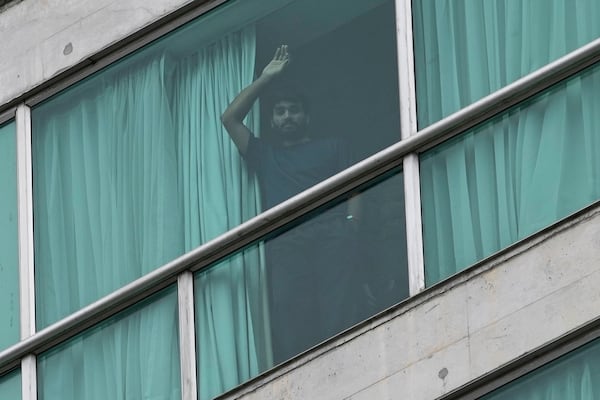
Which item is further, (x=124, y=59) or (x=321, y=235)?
(x=124, y=59)

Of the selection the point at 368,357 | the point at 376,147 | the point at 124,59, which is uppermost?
the point at 124,59

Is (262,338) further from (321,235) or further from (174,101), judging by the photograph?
(174,101)

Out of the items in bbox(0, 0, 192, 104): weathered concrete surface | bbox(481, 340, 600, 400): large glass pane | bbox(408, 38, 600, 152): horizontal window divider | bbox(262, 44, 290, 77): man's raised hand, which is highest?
bbox(0, 0, 192, 104): weathered concrete surface

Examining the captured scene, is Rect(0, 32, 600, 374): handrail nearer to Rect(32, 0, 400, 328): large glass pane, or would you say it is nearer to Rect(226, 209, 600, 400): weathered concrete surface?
Rect(32, 0, 400, 328): large glass pane

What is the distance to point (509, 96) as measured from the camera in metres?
18.6

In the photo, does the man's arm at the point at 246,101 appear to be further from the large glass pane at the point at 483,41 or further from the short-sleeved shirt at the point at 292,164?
the large glass pane at the point at 483,41

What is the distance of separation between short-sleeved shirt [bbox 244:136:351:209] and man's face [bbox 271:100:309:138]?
0.28ft

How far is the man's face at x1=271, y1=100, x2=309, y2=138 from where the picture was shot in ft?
64.0

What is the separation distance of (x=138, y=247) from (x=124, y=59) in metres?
1.31

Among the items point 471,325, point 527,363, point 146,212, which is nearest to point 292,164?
point 146,212

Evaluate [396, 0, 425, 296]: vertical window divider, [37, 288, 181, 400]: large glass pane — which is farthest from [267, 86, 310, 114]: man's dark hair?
[37, 288, 181, 400]: large glass pane

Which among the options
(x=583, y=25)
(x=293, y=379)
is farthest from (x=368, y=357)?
(x=583, y=25)

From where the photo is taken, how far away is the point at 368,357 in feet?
59.7

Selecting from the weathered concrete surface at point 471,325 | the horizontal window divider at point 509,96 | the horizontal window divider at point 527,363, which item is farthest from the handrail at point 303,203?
the horizontal window divider at point 527,363
